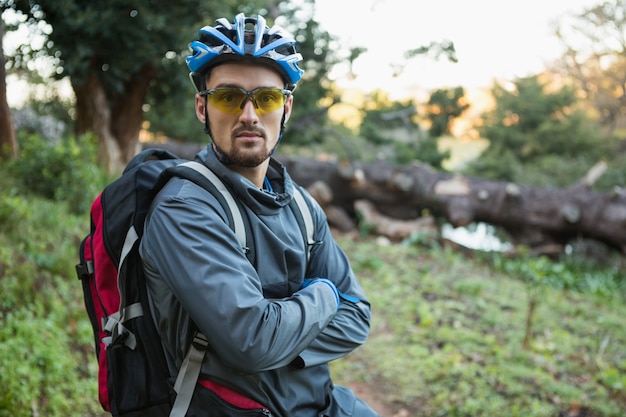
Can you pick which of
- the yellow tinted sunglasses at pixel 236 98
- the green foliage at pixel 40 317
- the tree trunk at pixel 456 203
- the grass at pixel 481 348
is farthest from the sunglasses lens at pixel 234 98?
the tree trunk at pixel 456 203

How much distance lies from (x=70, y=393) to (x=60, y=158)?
344 centimetres

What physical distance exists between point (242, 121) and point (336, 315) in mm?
941

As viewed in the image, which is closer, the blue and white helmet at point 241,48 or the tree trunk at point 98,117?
the blue and white helmet at point 241,48

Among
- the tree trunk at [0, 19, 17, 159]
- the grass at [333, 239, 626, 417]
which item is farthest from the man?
the tree trunk at [0, 19, 17, 159]

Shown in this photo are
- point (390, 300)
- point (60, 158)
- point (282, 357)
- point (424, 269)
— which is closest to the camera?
point (282, 357)

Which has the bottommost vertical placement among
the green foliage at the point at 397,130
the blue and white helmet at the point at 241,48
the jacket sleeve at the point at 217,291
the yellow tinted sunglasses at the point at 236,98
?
the green foliage at the point at 397,130

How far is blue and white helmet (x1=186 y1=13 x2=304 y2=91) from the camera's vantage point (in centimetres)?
211

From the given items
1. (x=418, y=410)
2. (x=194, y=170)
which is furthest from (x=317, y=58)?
(x=194, y=170)

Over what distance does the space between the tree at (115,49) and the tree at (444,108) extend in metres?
7.50

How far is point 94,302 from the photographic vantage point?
214cm

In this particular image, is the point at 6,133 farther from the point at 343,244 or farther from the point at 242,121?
the point at 343,244

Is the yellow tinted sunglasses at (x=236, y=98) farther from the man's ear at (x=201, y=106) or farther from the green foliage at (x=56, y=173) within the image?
the green foliage at (x=56, y=173)

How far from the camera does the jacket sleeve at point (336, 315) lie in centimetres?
214

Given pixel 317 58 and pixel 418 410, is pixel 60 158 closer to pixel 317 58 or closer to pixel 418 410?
pixel 418 410
